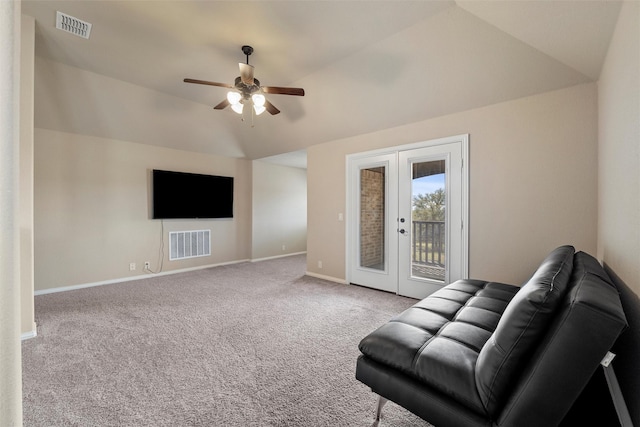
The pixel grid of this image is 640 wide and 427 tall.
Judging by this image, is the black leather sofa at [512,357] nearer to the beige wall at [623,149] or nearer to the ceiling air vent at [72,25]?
the beige wall at [623,149]

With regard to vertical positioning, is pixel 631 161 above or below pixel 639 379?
above

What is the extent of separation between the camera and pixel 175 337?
2.54 metres

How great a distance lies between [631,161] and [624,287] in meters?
0.65

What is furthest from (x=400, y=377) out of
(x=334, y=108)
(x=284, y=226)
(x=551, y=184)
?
(x=284, y=226)

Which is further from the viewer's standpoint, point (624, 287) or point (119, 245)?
point (119, 245)

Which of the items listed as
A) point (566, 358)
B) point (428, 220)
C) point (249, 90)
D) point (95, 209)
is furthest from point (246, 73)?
point (95, 209)

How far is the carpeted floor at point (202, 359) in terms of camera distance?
1.61m

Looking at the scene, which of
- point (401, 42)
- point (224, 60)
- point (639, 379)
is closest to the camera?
point (639, 379)

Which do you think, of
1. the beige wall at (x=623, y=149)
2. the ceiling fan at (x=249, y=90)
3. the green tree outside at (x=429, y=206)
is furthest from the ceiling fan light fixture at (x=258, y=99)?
the beige wall at (x=623, y=149)

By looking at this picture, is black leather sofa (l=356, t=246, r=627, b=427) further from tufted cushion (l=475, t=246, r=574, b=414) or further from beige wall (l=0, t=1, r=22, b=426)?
beige wall (l=0, t=1, r=22, b=426)

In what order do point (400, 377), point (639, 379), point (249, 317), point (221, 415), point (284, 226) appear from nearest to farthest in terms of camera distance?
point (639, 379), point (400, 377), point (221, 415), point (249, 317), point (284, 226)

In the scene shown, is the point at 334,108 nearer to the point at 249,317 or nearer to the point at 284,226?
the point at 249,317

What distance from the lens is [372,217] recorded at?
4105mm

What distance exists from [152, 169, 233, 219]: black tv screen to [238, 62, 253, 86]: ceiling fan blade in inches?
120
